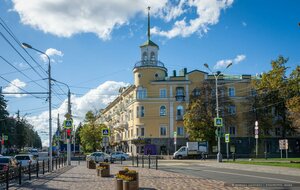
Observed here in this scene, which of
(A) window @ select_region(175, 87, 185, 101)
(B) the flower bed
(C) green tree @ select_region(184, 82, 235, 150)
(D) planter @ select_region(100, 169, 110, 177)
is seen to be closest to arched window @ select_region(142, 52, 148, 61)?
(A) window @ select_region(175, 87, 185, 101)

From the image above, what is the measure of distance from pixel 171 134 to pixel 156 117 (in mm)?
3928

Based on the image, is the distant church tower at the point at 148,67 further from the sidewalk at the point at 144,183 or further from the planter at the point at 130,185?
the planter at the point at 130,185

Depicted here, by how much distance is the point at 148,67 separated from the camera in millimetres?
73812

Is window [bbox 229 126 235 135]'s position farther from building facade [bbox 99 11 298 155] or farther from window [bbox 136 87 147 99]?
window [bbox 136 87 147 99]

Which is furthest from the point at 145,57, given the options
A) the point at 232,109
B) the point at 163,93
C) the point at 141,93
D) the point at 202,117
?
the point at 232,109

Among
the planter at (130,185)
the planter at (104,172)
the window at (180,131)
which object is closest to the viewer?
the planter at (130,185)

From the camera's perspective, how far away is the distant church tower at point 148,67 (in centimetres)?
7425

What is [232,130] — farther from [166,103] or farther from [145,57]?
[145,57]

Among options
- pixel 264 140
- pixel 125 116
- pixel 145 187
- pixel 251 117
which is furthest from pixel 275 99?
pixel 145 187

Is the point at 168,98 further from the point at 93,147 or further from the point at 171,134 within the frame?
the point at 93,147

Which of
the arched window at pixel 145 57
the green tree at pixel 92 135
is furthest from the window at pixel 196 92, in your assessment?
the green tree at pixel 92 135

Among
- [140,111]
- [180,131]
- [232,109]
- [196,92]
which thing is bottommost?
[180,131]

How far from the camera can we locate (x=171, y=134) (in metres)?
73.9

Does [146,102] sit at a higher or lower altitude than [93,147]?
higher
